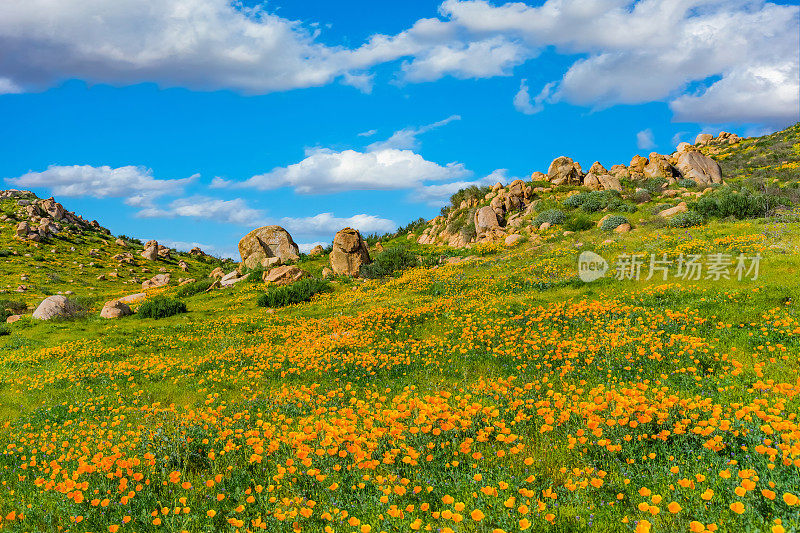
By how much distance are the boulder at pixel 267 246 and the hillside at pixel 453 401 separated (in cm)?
1208

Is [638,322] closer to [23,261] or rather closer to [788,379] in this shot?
[788,379]

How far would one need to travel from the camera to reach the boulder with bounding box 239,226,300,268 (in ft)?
132

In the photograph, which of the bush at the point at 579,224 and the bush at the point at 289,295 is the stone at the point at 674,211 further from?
the bush at the point at 289,295

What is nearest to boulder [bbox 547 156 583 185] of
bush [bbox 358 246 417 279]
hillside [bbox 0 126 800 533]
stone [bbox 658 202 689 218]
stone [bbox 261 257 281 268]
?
stone [bbox 658 202 689 218]

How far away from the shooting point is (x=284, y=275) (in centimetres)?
3216

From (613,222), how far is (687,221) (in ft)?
15.1

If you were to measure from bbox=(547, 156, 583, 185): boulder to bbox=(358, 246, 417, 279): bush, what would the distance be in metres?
25.0

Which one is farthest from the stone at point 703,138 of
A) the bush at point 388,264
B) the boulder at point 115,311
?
the boulder at point 115,311

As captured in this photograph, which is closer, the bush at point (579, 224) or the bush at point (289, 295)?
the bush at point (289, 295)

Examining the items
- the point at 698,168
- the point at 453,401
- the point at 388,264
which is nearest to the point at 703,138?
the point at 698,168

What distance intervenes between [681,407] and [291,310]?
20360mm

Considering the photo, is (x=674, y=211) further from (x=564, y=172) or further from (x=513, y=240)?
(x=564, y=172)

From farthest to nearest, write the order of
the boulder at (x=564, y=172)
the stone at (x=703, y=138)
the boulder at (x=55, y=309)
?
the stone at (x=703, y=138), the boulder at (x=564, y=172), the boulder at (x=55, y=309)

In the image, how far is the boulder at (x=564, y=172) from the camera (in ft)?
166
